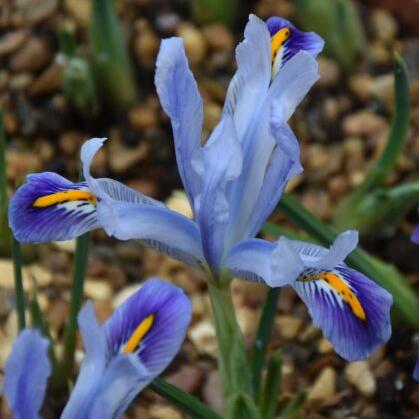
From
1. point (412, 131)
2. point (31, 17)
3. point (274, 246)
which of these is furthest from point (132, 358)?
point (31, 17)

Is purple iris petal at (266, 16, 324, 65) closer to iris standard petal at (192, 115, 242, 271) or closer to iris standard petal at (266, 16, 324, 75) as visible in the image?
iris standard petal at (266, 16, 324, 75)

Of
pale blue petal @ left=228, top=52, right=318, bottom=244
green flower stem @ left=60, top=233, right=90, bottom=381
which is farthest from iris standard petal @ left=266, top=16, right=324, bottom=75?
green flower stem @ left=60, top=233, right=90, bottom=381

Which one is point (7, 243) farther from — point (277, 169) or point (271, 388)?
point (277, 169)

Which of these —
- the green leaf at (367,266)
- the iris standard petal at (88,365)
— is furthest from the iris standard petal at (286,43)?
the iris standard petal at (88,365)

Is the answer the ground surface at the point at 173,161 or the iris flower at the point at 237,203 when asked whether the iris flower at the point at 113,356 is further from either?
the ground surface at the point at 173,161

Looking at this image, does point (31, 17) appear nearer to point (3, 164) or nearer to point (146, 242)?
Result: point (3, 164)
